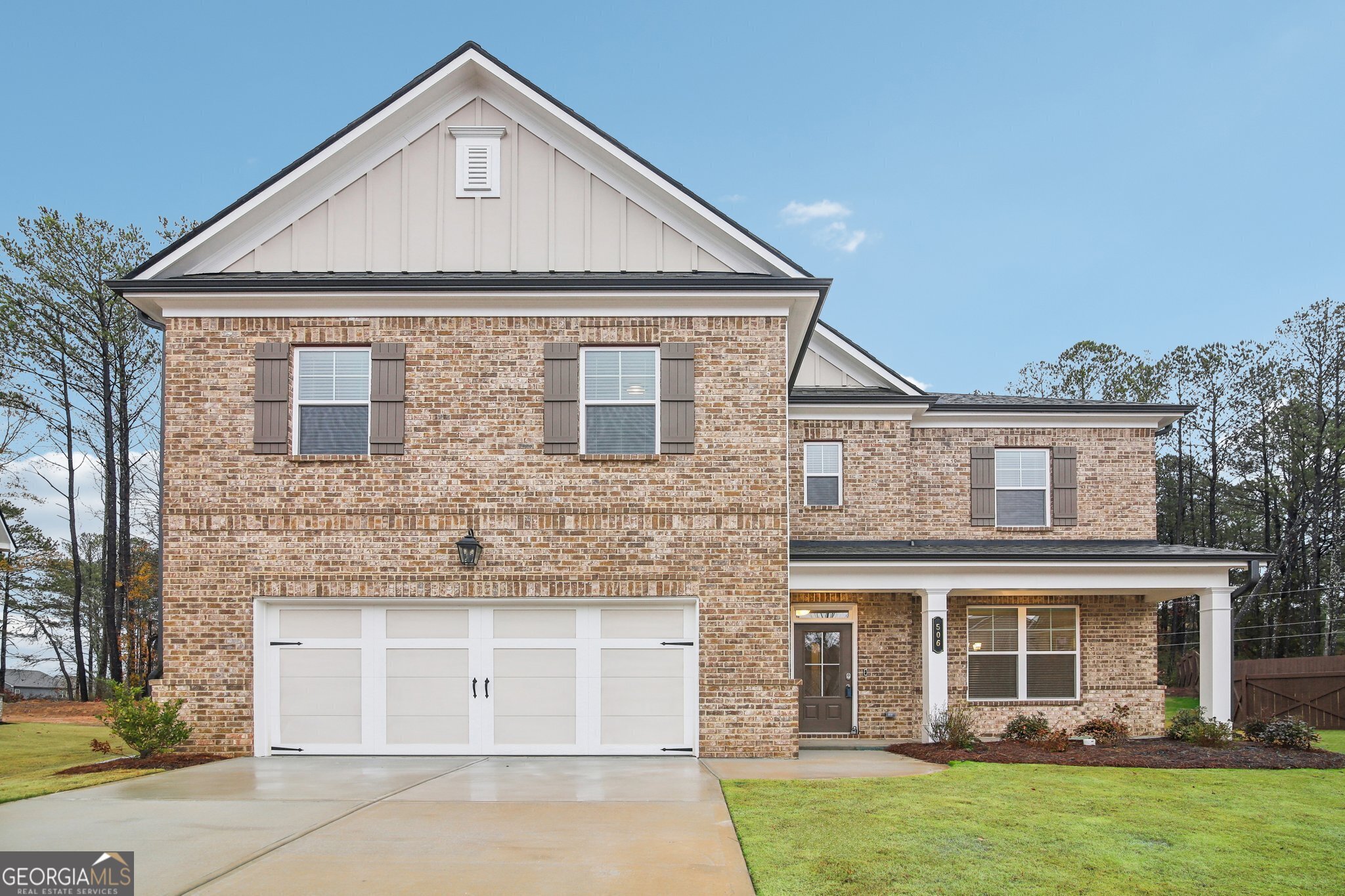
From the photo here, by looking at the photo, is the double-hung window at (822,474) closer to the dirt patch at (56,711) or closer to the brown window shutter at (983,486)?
the brown window shutter at (983,486)

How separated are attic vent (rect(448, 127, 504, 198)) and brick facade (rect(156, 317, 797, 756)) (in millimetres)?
1811

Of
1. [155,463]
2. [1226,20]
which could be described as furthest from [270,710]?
[1226,20]

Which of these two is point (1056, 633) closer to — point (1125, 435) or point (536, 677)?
point (1125, 435)

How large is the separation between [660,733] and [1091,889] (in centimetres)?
657

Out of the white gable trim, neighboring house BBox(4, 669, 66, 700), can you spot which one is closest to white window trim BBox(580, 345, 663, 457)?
the white gable trim

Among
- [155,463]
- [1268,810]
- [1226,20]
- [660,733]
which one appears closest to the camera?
[1268,810]

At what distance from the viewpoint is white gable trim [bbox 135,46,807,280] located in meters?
12.8

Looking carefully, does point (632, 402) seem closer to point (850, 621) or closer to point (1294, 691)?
point (850, 621)

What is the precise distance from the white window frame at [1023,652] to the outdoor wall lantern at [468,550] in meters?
9.22

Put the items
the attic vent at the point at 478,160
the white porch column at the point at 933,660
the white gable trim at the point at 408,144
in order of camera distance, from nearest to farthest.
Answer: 1. the white gable trim at the point at 408,144
2. the attic vent at the point at 478,160
3. the white porch column at the point at 933,660

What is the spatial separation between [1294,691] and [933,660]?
473 inches

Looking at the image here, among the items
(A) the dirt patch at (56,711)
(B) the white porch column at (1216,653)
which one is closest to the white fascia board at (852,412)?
(B) the white porch column at (1216,653)

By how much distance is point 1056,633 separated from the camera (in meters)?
17.2

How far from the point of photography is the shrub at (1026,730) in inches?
612
